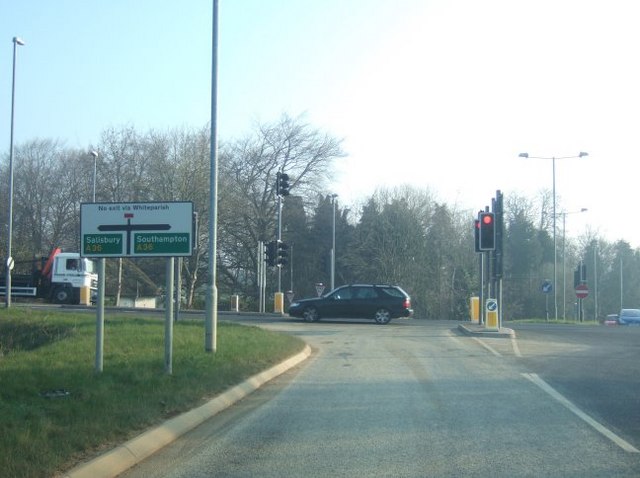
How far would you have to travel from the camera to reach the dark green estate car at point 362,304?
31156 mm

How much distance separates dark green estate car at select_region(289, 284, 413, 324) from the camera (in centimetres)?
3116

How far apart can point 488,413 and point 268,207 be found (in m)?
45.9

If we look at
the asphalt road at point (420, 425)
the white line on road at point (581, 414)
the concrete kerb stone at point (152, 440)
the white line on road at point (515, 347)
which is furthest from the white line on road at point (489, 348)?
the concrete kerb stone at point (152, 440)

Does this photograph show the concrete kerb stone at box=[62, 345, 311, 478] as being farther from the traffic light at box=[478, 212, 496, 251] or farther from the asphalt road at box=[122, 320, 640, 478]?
the traffic light at box=[478, 212, 496, 251]

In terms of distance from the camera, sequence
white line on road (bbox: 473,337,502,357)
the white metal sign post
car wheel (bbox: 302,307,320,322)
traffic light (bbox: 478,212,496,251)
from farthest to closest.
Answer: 1. car wheel (bbox: 302,307,320,322)
2. traffic light (bbox: 478,212,496,251)
3. white line on road (bbox: 473,337,502,357)
4. the white metal sign post

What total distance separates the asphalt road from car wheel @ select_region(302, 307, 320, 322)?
48.2 ft

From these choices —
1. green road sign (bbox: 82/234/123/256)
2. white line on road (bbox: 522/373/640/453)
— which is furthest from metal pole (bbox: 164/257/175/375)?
white line on road (bbox: 522/373/640/453)

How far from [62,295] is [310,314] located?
716 inches

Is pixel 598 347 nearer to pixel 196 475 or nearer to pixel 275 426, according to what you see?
pixel 275 426

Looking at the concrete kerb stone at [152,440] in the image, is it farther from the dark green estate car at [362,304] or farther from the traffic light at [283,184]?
the dark green estate car at [362,304]

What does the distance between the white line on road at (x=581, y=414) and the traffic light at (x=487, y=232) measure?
1179 centimetres

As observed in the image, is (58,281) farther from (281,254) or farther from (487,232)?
(487,232)

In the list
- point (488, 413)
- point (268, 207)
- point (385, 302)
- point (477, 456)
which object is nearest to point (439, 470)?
point (477, 456)

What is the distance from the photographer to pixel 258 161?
5500 cm
